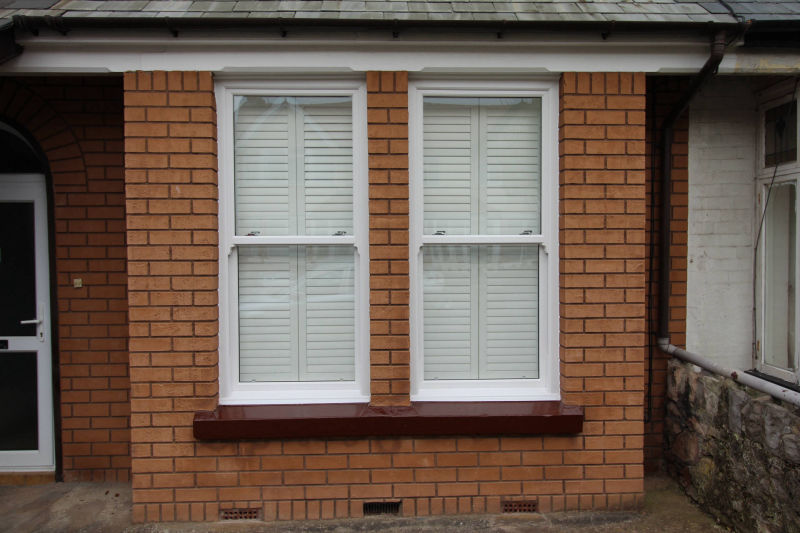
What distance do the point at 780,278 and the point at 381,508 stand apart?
11.1 ft

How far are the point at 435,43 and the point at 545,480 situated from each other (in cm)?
292

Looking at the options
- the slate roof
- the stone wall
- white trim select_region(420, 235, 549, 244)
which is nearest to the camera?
the stone wall

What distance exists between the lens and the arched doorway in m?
4.30

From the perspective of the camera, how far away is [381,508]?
370 centimetres

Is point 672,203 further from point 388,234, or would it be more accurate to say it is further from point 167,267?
point 167,267

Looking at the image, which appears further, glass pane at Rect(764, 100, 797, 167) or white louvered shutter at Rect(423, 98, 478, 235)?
glass pane at Rect(764, 100, 797, 167)

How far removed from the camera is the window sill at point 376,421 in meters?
3.56

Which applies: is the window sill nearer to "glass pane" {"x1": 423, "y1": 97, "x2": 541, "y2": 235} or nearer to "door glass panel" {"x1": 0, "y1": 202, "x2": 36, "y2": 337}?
"glass pane" {"x1": 423, "y1": 97, "x2": 541, "y2": 235}

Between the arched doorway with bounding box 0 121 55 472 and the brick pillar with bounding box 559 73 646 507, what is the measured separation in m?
3.87

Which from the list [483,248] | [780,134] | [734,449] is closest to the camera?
[734,449]

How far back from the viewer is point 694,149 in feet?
14.1

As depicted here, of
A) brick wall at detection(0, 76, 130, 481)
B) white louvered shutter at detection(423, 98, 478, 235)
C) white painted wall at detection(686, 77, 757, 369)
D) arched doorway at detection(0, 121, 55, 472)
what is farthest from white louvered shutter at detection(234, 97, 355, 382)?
white painted wall at detection(686, 77, 757, 369)

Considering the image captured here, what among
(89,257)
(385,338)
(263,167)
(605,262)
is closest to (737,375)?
(605,262)

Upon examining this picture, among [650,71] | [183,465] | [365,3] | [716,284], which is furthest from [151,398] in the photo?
[716,284]
